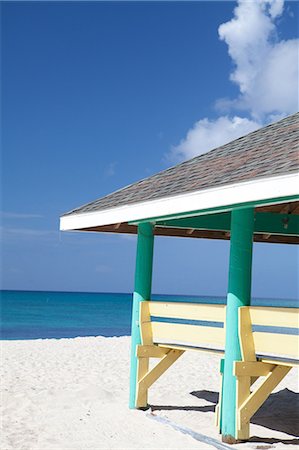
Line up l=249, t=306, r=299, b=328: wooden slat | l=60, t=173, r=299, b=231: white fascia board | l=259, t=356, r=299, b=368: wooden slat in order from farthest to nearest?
l=259, t=356, r=299, b=368: wooden slat, l=249, t=306, r=299, b=328: wooden slat, l=60, t=173, r=299, b=231: white fascia board

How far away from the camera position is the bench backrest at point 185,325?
709 cm

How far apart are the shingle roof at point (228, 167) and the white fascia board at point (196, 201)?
6 centimetres

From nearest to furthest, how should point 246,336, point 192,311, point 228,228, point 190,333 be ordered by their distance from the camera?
point 246,336 → point 192,311 → point 190,333 → point 228,228

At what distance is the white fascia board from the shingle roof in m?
0.06

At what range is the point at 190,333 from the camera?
24.6 ft

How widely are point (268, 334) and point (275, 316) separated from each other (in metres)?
0.29

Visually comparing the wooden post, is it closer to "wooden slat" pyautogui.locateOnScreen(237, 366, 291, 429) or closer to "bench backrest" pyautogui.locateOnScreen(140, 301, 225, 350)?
"bench backrest" pyautogui.locateOnScreen(140, 301, 225, 350)

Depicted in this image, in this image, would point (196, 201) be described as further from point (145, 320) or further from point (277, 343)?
point (145, 320)

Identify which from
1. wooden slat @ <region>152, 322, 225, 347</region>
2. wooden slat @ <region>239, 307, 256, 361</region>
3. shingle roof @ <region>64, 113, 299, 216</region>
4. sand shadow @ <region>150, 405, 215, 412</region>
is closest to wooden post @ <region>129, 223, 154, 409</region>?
wooden slat @ <region>152, 322, 225, 347</region>

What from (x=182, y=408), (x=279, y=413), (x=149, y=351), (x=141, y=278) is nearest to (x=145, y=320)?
(x=149, y=351)

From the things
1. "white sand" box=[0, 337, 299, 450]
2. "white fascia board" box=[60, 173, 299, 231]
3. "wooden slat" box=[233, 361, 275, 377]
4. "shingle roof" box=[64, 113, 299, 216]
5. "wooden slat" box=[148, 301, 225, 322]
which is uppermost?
"shingle roof" box=[64, 113, 299, 216]

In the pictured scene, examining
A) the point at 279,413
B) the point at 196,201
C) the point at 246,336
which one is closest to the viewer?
the point at 196,201

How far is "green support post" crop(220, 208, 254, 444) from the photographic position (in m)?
6.59

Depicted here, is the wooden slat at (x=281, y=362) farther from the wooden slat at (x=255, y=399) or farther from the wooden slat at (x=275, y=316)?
the wooden slat at (x=275, y=316)
